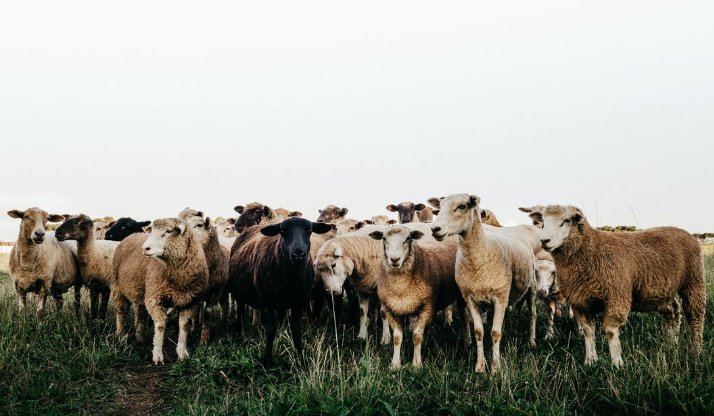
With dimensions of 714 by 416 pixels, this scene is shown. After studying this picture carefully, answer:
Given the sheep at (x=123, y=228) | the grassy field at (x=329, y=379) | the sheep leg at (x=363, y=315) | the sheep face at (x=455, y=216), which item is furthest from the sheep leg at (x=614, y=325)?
the sheep at (x=123, y=228)

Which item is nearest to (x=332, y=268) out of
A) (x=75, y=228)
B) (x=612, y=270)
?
(x=612, y=270)

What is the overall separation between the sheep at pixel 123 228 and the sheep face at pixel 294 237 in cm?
524

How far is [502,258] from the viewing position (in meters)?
6.79

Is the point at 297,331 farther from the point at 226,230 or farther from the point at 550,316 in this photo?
the point at 226,230

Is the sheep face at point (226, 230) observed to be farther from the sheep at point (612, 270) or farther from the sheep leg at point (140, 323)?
the sheep at point (612, 270)

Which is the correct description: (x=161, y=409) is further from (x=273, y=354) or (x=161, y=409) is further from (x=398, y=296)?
(x=398, y=296)

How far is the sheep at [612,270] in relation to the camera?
6145mm

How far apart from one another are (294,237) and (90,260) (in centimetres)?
534

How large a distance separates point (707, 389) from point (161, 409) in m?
5.80

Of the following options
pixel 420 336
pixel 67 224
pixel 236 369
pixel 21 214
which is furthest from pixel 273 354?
pixel 21 214

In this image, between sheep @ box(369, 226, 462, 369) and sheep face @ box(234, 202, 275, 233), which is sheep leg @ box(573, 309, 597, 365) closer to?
sheep @ box(369, 226, 462, 369)

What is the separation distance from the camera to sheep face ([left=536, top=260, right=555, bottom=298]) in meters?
8.98

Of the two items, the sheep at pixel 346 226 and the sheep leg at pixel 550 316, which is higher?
the sheep at pixel 346 226

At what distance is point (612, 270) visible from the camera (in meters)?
6.21
